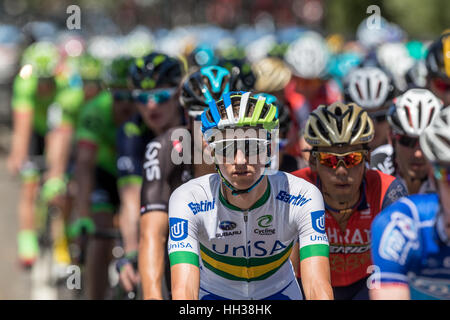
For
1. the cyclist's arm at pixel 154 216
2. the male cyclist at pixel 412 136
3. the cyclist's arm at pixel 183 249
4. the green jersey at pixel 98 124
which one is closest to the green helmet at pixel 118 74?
the green jersey at pixel 98 124

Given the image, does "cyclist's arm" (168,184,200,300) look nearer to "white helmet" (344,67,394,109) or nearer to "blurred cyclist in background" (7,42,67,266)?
"white helmet" (344,67,394,109)

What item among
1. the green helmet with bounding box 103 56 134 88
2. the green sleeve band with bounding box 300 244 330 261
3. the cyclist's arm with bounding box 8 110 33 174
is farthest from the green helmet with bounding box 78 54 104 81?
the green sleeve band with bounding box 300 244 330 261

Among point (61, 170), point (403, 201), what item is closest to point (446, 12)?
point (61, 170)

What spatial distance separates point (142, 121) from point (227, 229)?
2918 mm

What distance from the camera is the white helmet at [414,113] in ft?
19.0

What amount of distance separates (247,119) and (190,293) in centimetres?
94

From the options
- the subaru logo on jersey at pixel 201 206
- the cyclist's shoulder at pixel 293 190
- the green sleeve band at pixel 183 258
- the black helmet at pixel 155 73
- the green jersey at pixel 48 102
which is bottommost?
the green sleeve band at pixel 183 258

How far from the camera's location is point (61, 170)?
1077 centimetres

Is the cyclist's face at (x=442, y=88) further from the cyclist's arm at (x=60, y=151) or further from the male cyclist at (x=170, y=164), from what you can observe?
the cyclist's arm at (x=60, y=151)

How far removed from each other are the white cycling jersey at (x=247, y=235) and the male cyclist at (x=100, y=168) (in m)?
3.92

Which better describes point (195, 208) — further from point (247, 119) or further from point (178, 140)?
point (178, 140)

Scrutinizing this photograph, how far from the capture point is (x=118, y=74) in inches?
353

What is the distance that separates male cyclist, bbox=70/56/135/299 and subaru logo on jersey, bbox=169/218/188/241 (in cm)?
430

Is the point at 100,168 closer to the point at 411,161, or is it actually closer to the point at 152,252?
the point at 152,252
